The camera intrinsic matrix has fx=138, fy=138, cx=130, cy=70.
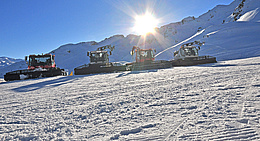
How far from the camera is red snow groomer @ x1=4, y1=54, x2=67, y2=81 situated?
38.1ft

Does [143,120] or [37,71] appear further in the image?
[37,71]

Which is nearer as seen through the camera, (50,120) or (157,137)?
(157,137)

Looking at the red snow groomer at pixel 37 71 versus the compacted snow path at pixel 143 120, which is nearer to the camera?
the compacted snow path at pixel 143 120

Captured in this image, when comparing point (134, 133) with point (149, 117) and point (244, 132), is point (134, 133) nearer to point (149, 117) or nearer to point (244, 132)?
point (149, 117)

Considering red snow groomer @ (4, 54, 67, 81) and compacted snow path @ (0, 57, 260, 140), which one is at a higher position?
red snow groomer @ (4, 54, 67, 81)

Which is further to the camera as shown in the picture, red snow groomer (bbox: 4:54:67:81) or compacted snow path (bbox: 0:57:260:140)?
red snow groomer (bbox: 4:54:67:81)

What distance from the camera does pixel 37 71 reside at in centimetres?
1214

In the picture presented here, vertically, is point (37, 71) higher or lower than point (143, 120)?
higher

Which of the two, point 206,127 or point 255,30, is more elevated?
point 255,30

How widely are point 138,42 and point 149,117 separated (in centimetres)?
7897

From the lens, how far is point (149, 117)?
2.36 metres

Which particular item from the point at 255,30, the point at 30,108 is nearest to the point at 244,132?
the point at 30,108

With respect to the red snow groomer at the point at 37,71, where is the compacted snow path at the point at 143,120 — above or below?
below

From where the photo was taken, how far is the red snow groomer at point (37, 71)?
1162 cm
